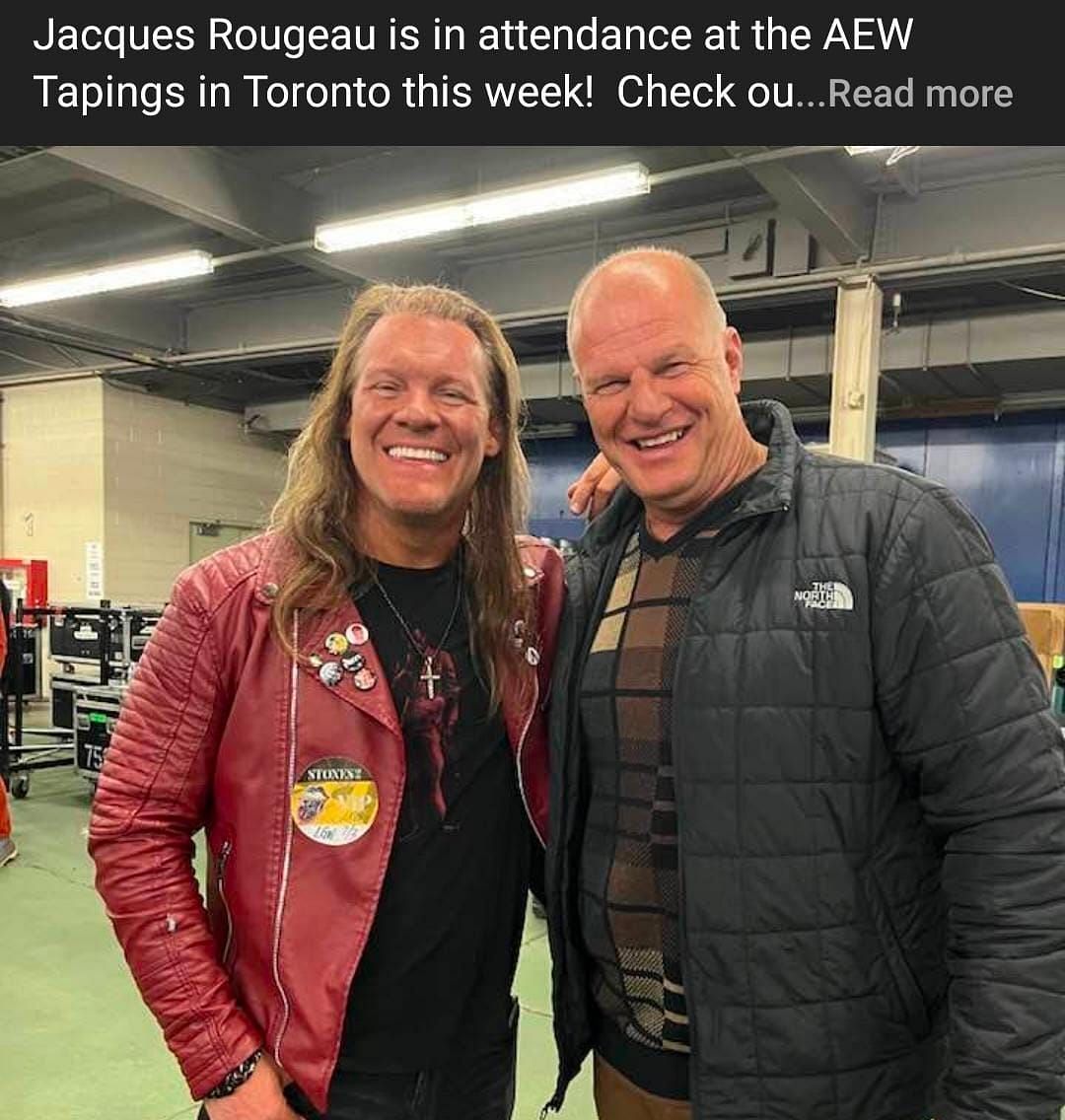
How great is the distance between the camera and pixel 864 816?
1.09 meters

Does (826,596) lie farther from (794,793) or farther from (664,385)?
(664,385)

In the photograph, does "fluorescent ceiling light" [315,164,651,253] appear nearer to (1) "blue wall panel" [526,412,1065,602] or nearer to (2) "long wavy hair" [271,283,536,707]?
(1) "blue wall panel" [526,412,1065,602]

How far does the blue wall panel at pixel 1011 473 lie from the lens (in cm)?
808

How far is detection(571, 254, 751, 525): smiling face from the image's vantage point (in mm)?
1276

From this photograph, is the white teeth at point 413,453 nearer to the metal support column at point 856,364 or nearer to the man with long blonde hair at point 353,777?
the man with long blonde hair at point 353,777

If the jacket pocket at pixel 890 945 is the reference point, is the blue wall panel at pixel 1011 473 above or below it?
above

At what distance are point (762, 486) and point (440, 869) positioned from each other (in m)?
0.68

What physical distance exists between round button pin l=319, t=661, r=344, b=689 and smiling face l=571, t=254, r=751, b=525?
0.49 meters

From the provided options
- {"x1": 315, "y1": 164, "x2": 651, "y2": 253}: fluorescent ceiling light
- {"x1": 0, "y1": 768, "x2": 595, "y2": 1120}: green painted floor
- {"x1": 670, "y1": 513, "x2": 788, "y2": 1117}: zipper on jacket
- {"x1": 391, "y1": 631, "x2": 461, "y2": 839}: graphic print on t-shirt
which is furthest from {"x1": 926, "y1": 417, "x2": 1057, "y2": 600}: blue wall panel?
{"x1": 391, "y1": 631, "x2": 461, "y2": 839}: graphic print on t-shirt

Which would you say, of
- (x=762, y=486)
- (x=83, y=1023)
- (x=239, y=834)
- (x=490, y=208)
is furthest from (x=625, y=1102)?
(x=490, y=208)

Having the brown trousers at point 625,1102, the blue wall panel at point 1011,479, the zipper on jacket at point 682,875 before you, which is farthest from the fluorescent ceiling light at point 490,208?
the blue wall panel at point 1011,479

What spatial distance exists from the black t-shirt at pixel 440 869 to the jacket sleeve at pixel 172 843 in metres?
0.19
